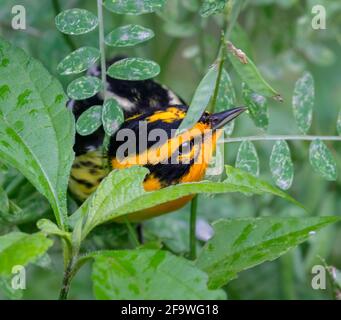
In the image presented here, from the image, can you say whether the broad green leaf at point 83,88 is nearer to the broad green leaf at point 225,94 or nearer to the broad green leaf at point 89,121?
the broad green leaf at point 89,121

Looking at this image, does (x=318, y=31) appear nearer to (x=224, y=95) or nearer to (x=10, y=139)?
(x=224, y=95)

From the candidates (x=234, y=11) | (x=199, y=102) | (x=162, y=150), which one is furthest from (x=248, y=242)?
(x=234, y=11)

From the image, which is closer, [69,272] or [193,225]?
[69,272]

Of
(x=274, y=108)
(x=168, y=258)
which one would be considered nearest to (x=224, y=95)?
(x=168, y=258)

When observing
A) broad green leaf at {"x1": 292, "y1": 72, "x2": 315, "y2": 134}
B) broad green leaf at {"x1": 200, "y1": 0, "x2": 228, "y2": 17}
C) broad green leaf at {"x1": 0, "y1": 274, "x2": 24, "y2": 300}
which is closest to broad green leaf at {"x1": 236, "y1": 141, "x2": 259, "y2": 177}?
broad green leaf at {"x1": 292, "y1": 72, "x2": 315, "y2": 134}

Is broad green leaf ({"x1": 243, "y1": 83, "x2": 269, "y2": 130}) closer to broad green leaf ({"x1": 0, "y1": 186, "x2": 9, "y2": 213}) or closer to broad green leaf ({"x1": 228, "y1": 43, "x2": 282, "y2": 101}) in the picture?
broad green leaf ({"x1": 228, "y1": 43, "x2": 282, "y2": 101})

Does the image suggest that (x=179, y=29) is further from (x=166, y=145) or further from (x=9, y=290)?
(x=9, y=290)
